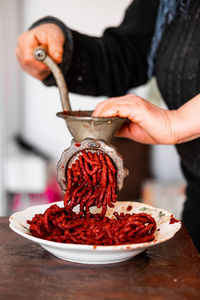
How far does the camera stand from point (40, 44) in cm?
149

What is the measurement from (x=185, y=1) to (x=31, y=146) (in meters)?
2.67

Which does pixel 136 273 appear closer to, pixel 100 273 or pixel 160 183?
pixel 100 273

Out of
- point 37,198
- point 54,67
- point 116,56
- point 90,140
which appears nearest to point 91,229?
point 90,140

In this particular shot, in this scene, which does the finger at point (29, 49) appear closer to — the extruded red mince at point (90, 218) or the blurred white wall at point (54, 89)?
the extruded red mince at point (90, 218)

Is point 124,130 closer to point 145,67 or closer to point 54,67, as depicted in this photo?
point 54,67

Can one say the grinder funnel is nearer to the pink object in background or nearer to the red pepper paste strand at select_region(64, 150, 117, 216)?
the red pepper paste strand at select_region(64, 150, 117, 216)

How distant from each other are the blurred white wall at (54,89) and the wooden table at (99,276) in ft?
9.61

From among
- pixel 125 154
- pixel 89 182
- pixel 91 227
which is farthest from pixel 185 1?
pixel 125 154

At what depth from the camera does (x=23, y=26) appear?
12.7 feet

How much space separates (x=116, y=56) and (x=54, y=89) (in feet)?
7.56

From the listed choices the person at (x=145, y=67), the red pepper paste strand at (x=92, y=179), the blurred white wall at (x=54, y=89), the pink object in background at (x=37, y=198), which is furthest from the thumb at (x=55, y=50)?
the blurred white wall at (x=54, y=89)

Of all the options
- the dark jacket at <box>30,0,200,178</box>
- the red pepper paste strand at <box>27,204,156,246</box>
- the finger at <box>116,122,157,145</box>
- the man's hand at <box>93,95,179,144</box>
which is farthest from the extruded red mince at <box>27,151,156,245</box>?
the dark jacket at <box>30,0,200,178</box>

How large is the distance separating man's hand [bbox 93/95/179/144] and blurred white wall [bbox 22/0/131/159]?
2.70 meters

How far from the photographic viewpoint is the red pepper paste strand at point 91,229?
1019mm
